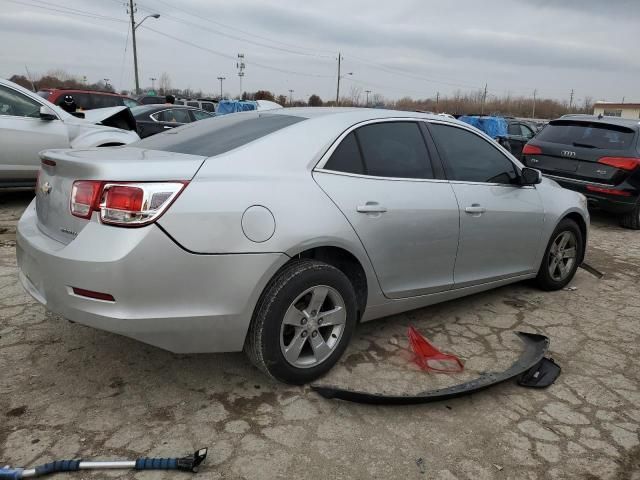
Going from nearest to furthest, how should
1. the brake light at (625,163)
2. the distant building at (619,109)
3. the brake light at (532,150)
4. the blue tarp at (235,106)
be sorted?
the brake light at (625,163) → the brake light at (532,150) → the blue tarp at (235,106) → the distant building at (619,109)

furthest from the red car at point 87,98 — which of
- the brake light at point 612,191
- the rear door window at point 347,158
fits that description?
the rear door window at point 347,158

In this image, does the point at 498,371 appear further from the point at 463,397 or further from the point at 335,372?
the point at 335,372

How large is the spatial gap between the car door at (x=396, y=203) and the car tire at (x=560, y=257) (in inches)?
57.2

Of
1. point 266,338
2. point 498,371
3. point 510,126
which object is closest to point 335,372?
point 266,338

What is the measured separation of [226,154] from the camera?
262cm

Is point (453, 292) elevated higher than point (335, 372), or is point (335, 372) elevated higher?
point (453, 292)

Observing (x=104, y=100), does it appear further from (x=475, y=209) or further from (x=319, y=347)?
(x=319, y=347)

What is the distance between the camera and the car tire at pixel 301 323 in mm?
2598

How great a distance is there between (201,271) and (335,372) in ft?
3.68

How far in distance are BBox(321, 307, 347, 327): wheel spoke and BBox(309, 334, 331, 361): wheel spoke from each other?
0.08 m

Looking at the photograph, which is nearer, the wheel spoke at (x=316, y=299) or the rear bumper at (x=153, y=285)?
the rear bumper at (x=153, y=285)

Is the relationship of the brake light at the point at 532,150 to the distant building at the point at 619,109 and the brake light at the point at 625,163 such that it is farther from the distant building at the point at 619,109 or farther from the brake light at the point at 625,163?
the distant building at the point at 619,109

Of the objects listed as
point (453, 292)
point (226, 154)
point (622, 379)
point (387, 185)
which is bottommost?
point (622, 379)

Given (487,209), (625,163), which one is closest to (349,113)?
(487,209)
